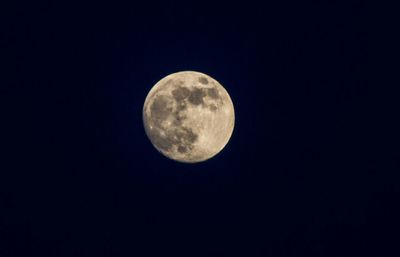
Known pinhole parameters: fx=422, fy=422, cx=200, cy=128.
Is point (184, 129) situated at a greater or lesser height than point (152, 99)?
lesser

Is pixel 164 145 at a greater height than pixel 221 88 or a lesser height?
lesser

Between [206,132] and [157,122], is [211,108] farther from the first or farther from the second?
[157,122]

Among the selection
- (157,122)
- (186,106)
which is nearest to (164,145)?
(157,122)

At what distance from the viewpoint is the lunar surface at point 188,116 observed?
13.6 m

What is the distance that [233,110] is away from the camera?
15.4m

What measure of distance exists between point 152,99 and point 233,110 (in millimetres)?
3037

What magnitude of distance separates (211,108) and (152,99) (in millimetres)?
2056

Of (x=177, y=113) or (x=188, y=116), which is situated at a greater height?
(x=177, y=113)

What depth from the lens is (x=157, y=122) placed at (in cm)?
1406

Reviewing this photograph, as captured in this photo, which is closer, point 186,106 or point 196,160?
point 186,106

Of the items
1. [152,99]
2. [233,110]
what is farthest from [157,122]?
[233,110]

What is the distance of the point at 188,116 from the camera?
13.5 metres

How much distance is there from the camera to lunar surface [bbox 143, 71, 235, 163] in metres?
13.6

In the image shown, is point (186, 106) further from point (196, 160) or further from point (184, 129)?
point (196, 160)
